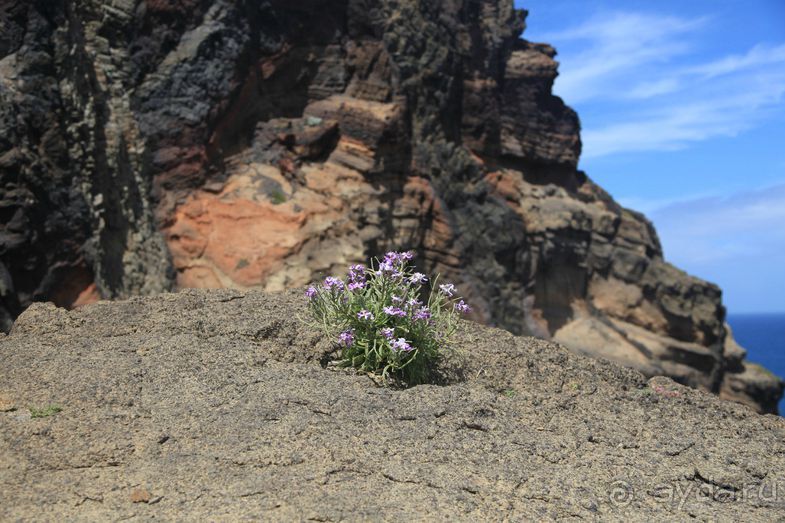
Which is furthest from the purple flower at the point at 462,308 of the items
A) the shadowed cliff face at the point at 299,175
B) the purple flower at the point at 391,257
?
the shadowed cliff face at the point at 299,175

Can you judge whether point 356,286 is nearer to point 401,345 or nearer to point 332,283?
point 332,283

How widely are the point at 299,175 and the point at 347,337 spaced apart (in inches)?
316

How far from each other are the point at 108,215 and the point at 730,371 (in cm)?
2180

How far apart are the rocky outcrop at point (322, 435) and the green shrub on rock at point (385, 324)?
20 centimetres

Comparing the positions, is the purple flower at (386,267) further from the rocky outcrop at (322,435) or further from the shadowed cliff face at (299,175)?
the shadowed cliff face at (299,175)

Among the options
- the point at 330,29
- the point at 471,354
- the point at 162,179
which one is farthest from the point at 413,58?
the point at 471,354

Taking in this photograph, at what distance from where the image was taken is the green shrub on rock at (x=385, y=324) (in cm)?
578

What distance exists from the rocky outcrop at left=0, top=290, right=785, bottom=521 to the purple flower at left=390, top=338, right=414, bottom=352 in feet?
0.92

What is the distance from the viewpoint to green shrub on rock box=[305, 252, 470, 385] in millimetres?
5781

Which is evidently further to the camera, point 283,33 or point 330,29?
point 330,29

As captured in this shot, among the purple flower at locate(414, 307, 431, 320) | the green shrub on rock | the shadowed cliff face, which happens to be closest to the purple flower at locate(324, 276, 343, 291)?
the green shrub on rock

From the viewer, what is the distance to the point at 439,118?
21828 millimetres

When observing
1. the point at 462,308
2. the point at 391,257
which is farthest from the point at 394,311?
the point at 462,308

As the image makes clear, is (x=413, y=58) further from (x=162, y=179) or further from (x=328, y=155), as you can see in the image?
(x=162, y=179)
